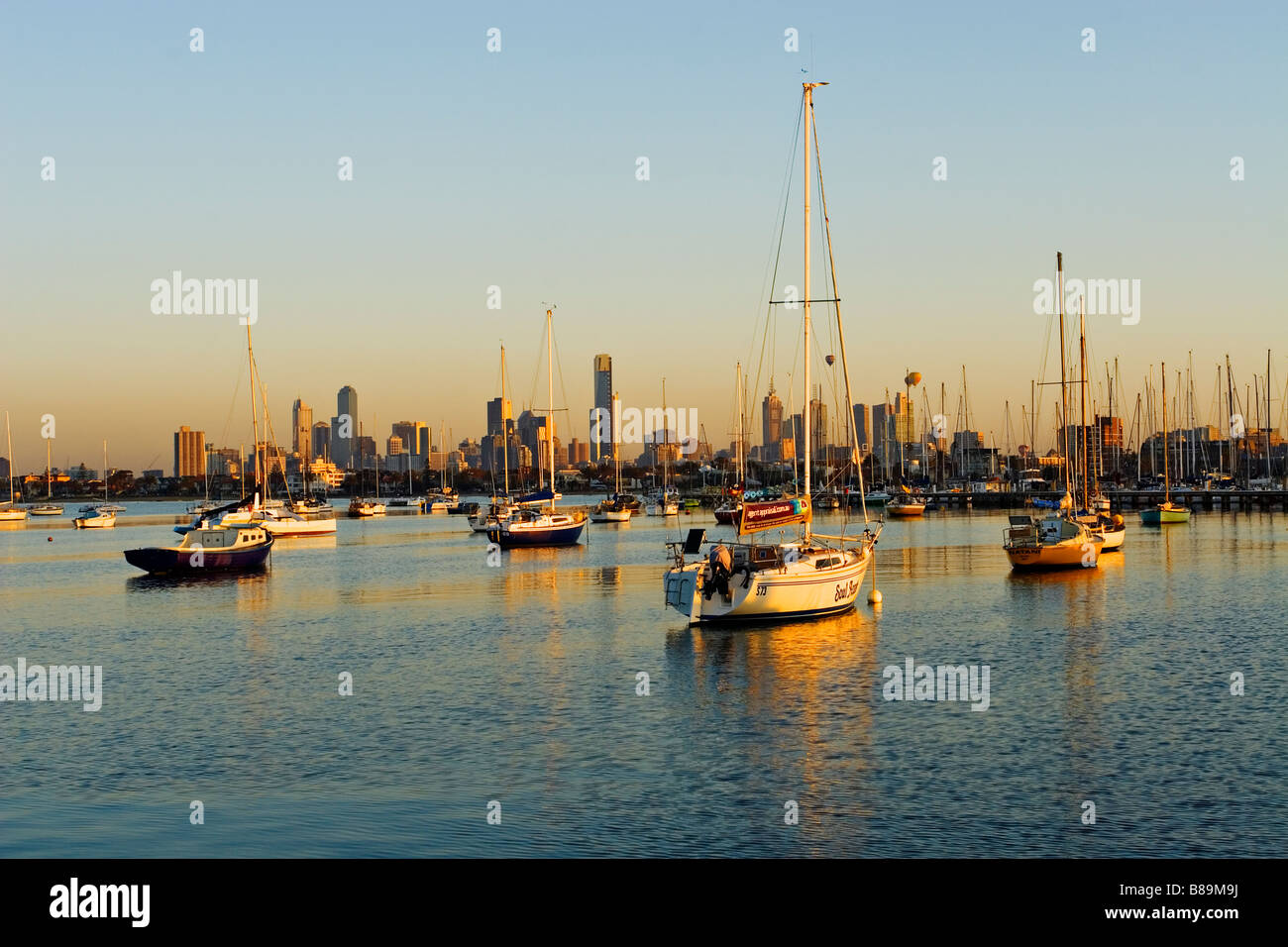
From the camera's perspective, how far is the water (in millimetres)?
18625

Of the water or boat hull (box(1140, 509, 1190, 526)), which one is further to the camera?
boat hull (box(1140, 509, 1190, 526))

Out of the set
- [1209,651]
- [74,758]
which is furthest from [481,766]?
[1209,651]

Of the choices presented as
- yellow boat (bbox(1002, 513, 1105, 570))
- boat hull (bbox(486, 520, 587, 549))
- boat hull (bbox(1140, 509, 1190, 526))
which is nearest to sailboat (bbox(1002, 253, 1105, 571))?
yellow boat (bbox(1002, 513, 1105, 570))

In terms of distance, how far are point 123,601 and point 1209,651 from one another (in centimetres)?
4741

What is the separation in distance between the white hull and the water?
34.9 inches

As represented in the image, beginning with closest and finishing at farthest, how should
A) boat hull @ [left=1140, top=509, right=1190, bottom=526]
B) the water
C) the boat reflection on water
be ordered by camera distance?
the water < the boat reflection on water < boat hull @ [left=1140, top=509, right=1190, bottom=526]

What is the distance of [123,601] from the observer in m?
58.7

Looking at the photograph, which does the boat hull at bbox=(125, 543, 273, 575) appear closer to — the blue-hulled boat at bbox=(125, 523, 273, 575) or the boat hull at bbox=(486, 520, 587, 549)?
the blue-hulled boat at bbox=(125, 523, 273, 575)

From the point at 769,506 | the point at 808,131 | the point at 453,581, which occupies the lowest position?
the point at 453,581

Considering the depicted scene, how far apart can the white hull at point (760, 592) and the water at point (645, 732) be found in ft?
2.90

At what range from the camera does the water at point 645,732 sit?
18625mm
